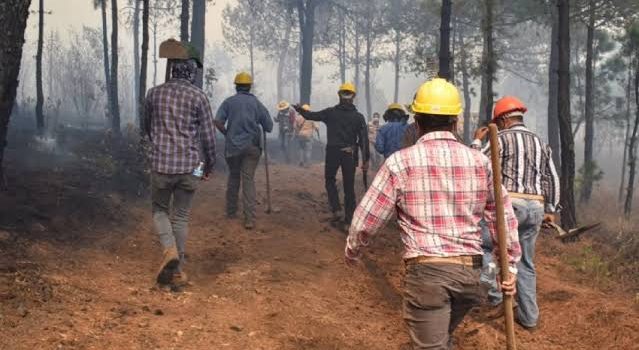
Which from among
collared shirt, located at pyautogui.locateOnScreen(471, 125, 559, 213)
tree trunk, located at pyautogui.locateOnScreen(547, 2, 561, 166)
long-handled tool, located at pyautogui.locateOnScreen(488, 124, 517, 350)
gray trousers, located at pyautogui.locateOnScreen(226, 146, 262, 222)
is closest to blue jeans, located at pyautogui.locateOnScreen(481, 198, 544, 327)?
collared shirt, located at pyautogui.locateOnScreen(471, 125, 559, 213)

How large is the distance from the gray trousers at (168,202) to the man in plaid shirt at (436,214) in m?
2.73

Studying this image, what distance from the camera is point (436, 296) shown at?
2832 mm

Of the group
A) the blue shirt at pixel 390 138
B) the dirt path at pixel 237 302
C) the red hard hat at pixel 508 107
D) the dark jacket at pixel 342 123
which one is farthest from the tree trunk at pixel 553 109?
the red hard hat at pixel 508 107

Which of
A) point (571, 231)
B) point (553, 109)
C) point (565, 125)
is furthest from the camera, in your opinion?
point (553, 109)

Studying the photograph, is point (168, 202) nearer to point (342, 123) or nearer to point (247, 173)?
point (247, 173)

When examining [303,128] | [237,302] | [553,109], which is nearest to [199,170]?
[237,302]

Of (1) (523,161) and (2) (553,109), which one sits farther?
(2) (553,109)

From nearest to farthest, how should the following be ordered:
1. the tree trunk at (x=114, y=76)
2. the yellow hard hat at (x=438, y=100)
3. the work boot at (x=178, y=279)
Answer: the yellow hard hat at (x=438, y=100), the work boot at (x=178, y=279), the tree trunk at (x=114, y=76)

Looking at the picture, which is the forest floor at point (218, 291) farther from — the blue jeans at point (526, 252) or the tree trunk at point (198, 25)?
the tree trunk at point (198, 25)

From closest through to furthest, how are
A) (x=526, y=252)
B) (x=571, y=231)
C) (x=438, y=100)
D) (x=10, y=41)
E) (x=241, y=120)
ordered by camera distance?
(x=438, y=100) < (x=526, y=252) < (x=10, y=41) < (x=571, y=231) < (x=241, y=120)

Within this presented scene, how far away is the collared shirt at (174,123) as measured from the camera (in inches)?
205

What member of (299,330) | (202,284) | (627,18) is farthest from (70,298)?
(627,18)

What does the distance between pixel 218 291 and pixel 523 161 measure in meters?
3.09

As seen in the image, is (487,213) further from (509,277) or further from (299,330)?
(299,330)
